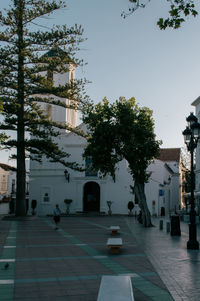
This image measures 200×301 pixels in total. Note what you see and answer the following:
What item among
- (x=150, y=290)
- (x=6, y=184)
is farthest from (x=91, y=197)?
(x=6, y=184)

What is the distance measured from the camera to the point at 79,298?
6770mm

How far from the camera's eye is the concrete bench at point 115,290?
510 cm

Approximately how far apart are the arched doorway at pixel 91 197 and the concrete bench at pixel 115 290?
34520mm

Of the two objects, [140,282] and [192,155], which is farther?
[192,155]

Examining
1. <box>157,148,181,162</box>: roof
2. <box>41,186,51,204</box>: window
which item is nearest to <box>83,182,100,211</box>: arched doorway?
<box>41,186,51,204</box>: window

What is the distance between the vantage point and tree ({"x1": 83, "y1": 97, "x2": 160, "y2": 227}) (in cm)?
2408

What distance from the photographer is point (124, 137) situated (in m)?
24.5

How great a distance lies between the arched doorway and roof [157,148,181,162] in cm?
2392

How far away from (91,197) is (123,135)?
17686 mm

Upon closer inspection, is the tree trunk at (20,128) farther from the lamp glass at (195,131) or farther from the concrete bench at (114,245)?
the concrete bench at (114,245)

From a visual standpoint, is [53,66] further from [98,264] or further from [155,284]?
[155,284]

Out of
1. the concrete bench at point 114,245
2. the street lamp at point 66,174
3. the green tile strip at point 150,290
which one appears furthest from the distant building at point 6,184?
the green tile strip at point 150,290

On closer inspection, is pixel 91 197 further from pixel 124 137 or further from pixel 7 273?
pixel 7 273

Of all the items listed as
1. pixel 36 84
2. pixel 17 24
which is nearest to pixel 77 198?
pixel 36 84
